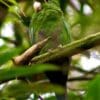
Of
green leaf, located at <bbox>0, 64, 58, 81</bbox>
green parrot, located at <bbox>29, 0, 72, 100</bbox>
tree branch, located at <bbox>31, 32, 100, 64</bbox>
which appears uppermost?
green parrot, located at <bbox>29, 0, 72, 100</bbox>

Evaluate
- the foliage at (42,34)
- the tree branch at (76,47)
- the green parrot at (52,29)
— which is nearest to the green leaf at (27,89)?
A: the foliage at (42,34)

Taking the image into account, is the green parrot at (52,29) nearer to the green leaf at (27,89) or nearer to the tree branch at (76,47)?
the tree branch at (76,47)

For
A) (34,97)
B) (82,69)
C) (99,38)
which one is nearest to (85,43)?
(99,38)

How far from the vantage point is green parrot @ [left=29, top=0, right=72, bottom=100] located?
3.80 ft

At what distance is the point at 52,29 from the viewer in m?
1.23

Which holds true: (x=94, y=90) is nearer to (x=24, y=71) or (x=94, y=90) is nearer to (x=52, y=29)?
(x=24, y=71)

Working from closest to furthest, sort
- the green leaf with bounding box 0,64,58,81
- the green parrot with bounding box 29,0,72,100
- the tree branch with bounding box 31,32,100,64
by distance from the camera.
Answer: the green leaf with bounding box 0,64,58,81 → the tree branch with bounding box 31,32,100,64 → the green parrot with bounding box 29,0,72,100

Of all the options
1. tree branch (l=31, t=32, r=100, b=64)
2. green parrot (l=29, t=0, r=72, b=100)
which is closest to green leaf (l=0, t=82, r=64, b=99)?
tree branch (l=31, t=32, r=100, b=64)

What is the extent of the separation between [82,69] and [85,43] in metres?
0.83

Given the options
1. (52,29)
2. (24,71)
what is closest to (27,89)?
(24,71)

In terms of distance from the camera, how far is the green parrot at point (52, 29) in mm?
1157

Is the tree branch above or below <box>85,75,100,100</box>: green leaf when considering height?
above

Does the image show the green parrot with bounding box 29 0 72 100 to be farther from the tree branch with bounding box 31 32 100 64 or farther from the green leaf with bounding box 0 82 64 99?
the green leaf with bounding box 0 82 64 99

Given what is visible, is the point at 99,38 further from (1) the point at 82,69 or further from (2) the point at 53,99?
(1) the point at 82,69
